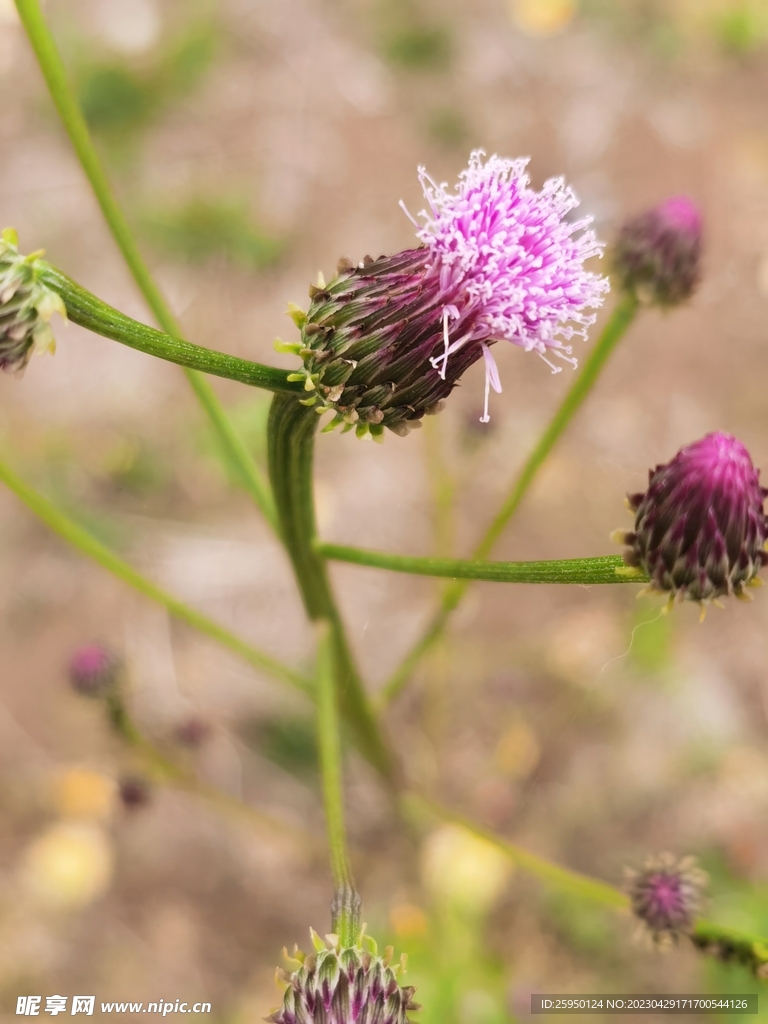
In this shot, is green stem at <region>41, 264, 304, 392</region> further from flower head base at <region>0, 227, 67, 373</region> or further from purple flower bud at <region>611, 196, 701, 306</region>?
purple flower bud at <region>611, 196, 701, 306</region>

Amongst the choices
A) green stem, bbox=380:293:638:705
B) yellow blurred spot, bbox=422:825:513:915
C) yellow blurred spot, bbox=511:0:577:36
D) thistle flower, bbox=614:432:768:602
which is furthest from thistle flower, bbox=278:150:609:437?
yellow blurred spot, bbox=511:0:577:36

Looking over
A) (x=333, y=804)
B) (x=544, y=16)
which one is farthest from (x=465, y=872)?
(x=544, y=16)

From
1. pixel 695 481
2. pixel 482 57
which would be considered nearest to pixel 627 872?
pixel 695 481

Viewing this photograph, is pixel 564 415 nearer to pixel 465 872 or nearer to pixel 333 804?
pixel 333 804

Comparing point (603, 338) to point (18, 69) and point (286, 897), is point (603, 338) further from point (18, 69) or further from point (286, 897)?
point (18, 69)

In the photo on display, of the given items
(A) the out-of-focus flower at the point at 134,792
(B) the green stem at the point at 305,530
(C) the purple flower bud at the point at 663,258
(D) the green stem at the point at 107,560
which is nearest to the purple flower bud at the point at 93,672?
(A) the out-of-focus flower at the point at 134,792

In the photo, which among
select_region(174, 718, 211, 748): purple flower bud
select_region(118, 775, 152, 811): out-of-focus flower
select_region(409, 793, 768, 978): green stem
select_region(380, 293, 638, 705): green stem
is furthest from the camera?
select_region(174, 718, 211, 748): purple flower bud
